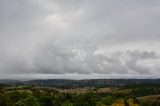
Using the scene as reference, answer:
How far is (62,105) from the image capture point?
19975 cm

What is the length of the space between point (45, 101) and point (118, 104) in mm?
48677

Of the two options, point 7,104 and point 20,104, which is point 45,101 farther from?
point 7,104

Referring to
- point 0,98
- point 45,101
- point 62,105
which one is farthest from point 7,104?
point 62,105

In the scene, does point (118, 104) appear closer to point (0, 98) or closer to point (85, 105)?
point (85, 105)

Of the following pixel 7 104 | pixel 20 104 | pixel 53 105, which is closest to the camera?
pixel 7 104

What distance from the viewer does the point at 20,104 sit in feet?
535

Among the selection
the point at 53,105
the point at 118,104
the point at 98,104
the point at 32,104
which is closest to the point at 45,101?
the point at 53,105

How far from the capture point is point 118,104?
19988 cm

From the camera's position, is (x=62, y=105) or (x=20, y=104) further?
(x=62, y=105)

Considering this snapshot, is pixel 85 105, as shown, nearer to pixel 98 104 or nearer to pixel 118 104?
pixel 98 104

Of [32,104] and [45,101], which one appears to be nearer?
[32,104]

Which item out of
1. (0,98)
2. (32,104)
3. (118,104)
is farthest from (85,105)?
(0,98)

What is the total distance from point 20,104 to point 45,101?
30.4 metres

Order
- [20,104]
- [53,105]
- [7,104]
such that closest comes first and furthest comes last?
1. [7,104]
2. [20,104]
3. [53,105]
